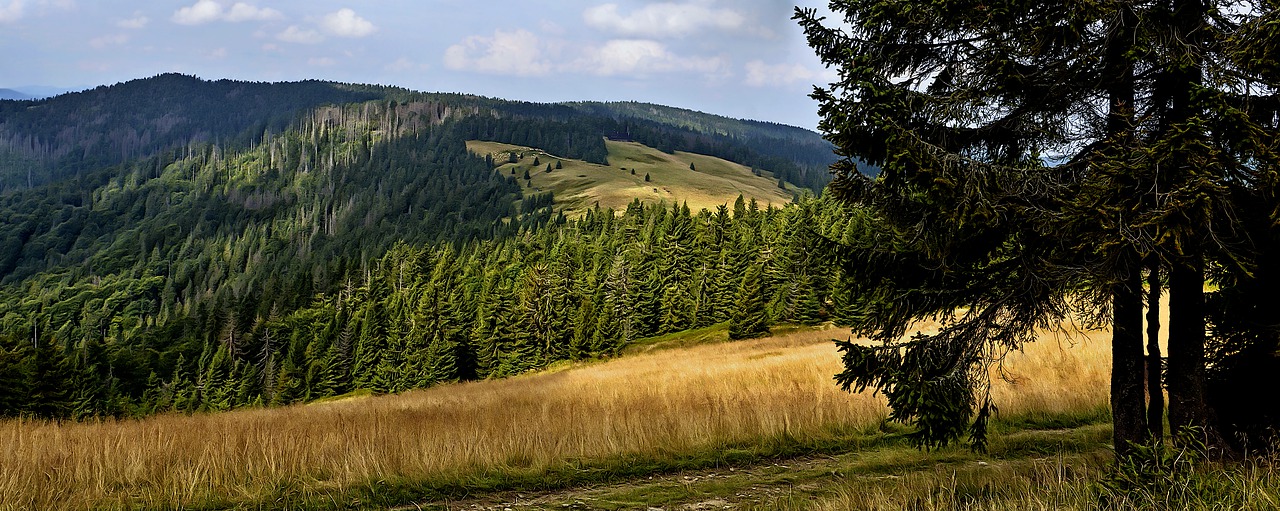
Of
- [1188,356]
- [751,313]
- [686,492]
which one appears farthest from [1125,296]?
[751,313]

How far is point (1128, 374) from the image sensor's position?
6.66 m

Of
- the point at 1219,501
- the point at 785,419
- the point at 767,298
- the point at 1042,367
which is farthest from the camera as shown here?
the point at 767,298

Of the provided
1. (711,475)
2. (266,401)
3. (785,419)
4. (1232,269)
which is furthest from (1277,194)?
(266,401)

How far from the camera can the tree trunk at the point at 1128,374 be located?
655 centimetres

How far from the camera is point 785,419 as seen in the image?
10.7m

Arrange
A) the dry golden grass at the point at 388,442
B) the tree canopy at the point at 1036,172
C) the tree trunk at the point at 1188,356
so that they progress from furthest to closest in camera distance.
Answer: the dry golden grass at the point at 388,442, the tree trunk at the point at 1188,356, the tree canopy at the point at 1036,172

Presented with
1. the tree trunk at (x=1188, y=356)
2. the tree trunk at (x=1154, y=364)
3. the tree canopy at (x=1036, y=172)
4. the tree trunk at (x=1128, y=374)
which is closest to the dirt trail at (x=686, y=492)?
the tree canopy at (x=1036, y=172)

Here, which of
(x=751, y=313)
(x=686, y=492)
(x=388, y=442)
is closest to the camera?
(x=686, y=492)

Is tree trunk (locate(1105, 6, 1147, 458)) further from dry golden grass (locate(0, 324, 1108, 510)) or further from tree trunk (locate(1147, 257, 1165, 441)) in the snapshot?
dry golden grass (locate(0, 324, 1108, 510))

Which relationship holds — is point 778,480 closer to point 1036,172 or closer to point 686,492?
point 686,492

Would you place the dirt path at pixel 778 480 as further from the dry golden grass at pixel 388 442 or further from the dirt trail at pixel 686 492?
the dry golden grass at pixel 388 442

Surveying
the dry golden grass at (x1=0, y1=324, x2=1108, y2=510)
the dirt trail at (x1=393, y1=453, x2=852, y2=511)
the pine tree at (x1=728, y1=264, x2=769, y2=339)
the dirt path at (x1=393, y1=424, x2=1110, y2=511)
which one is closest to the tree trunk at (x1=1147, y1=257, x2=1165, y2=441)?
the dirt path at (x1=393, y1=424, x2=1110, y2=511)

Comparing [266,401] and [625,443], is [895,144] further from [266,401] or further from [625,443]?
[266,401]

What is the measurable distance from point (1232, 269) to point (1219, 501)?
1978 mm
